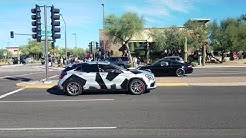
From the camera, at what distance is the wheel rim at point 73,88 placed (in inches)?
724

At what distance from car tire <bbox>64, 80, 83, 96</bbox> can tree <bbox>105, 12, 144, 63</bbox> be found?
162 ft

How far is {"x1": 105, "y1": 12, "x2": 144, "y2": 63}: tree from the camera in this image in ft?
224

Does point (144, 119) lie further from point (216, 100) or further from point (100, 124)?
point (216, 100)

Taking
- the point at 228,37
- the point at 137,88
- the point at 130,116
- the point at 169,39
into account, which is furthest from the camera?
the point at 169,39

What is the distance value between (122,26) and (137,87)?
50977 mm

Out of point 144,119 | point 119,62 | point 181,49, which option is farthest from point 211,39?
point 144,119

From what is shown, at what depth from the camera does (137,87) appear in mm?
18062

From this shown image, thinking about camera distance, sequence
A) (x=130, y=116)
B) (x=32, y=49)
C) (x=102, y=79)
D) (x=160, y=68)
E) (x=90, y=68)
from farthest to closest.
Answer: (x=32, y=49)
(x=160, y=68)
(x=90, y=68)
(x=102, y=79)
(x=130, y=116)

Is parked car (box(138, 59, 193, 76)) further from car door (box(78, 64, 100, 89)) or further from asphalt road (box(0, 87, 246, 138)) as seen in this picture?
asphalt road (box(0, 87, 246, 138))

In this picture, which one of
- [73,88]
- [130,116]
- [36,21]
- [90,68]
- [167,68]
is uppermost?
[36,21]

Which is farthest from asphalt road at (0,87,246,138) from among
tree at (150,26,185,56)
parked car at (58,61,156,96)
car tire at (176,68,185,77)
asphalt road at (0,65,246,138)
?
tree at (150,26,185,56)

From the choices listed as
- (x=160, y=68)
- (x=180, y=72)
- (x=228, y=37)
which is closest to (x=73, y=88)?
(x=160, y=68)

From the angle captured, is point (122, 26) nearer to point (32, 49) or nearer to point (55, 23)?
point (55, 23)

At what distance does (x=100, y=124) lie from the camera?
10.5 m
